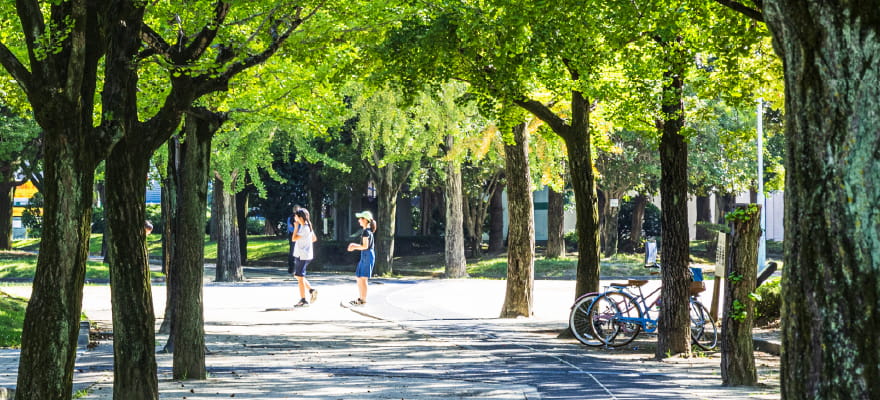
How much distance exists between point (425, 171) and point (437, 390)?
35.4m

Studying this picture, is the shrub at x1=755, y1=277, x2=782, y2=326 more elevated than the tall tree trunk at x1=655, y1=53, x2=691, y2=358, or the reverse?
the tall tree trunk at x1=655, y1=53, x2=691, y2=358

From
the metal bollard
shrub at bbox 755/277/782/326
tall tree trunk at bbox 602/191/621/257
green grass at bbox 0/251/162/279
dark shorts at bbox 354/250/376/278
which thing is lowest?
the metal bollard

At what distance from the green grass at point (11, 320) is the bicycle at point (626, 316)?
7609 millimetres

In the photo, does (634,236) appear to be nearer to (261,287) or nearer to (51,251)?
(261,287)

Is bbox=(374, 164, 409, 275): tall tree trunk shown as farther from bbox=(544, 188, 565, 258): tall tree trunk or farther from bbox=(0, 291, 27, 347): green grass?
bbox=(0, 291, 27, 347): green grass

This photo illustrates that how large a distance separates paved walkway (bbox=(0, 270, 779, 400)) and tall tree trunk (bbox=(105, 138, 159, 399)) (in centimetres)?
74

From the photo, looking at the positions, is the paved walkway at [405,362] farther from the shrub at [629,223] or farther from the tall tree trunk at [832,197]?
the shrub at [629,223]

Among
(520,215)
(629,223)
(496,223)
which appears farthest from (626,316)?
(629,223)

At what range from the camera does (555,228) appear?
145 feet

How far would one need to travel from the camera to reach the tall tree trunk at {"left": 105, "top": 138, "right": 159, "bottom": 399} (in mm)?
8641

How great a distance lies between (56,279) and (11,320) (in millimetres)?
9417

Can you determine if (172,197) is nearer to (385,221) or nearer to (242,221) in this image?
(385,221)

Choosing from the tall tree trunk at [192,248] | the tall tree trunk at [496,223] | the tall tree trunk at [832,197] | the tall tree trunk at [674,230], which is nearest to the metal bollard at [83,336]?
the tall tree trunk at [192,248]

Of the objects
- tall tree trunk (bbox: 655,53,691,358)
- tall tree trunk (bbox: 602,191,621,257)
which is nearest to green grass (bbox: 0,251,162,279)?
tall tree trunk (bbox: 602,191,621,257)
